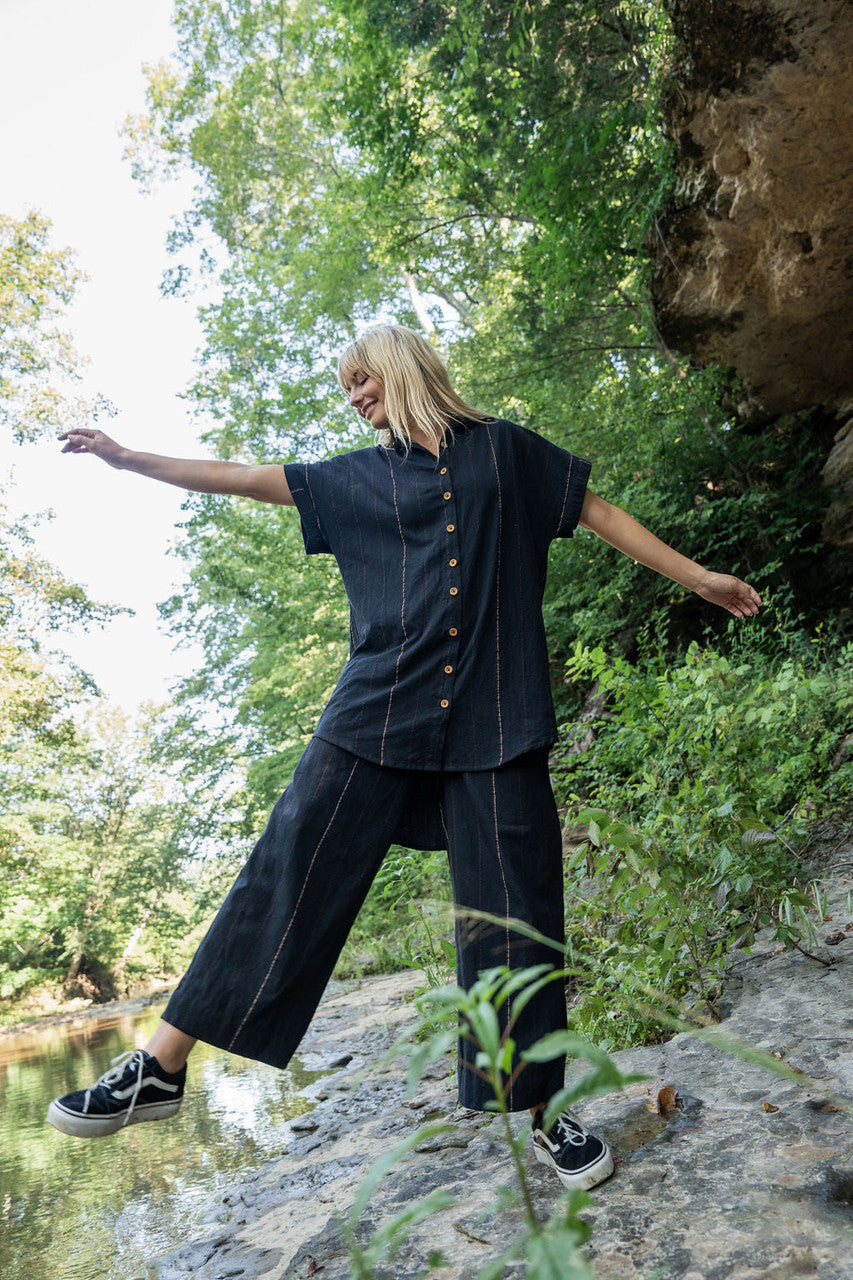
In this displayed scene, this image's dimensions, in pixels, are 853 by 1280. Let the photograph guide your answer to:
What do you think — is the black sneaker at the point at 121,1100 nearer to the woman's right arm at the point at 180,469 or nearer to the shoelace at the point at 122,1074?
the shoelace at the point at 122,1074

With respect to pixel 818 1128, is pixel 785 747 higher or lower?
higher

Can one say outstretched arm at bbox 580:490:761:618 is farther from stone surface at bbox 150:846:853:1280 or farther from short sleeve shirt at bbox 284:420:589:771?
stone surface at bbox 150:846:853:1280

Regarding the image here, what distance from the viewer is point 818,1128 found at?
1596 mm

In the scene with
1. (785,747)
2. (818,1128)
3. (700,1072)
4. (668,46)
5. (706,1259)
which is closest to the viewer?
(706,1259)

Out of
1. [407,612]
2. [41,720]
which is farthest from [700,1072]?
[41,720]

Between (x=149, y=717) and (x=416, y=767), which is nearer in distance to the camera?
(x=416, y=767)

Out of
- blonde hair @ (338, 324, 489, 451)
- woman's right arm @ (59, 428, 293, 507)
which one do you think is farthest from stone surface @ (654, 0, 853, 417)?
woman's right arm @ (59, 428, 293, 507)

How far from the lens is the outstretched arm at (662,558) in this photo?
7.19 ft

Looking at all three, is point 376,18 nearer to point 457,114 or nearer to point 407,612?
point 457,114

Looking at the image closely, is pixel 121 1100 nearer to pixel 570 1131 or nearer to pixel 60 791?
pixel 570 1131

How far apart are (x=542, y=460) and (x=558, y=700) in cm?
504

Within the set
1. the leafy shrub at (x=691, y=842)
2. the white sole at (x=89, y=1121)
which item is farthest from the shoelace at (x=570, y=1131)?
the white sole at (x=89, y=1121)

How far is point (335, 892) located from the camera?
1.93 m

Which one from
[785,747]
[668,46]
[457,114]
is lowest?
[785,747]
